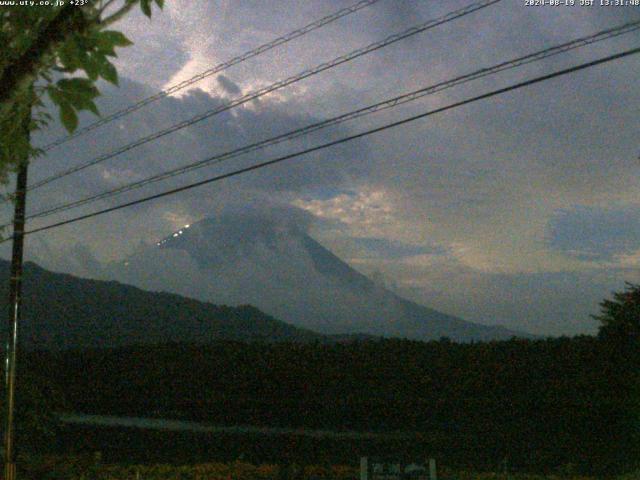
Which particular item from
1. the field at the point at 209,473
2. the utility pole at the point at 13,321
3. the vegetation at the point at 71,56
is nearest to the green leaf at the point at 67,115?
the vegetation at the point at 71,56

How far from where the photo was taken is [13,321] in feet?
45.3

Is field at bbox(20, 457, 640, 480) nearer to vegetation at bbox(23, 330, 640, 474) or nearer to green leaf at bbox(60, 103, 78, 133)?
vegetation at bbox(23, 330, 640, 474)

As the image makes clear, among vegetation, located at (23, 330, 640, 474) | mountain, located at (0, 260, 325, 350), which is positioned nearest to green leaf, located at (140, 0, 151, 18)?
vegetation, located at (23, 330, 640, 474)

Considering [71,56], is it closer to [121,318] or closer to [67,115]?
[67,115]

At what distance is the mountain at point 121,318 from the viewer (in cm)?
7162

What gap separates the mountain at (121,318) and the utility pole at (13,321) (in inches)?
2205

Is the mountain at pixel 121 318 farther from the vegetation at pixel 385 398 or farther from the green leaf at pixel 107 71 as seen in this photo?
the green leaf at pixel 107 71

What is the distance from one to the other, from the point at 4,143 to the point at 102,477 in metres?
10.9

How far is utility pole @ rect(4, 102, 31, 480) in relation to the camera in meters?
13.4

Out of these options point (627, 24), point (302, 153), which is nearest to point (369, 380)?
point (302, 153)

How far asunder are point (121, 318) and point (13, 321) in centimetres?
6288

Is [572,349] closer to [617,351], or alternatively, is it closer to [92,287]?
[617,351]

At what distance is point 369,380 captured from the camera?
2612 cm

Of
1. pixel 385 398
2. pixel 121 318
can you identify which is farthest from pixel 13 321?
pixel 121 318
